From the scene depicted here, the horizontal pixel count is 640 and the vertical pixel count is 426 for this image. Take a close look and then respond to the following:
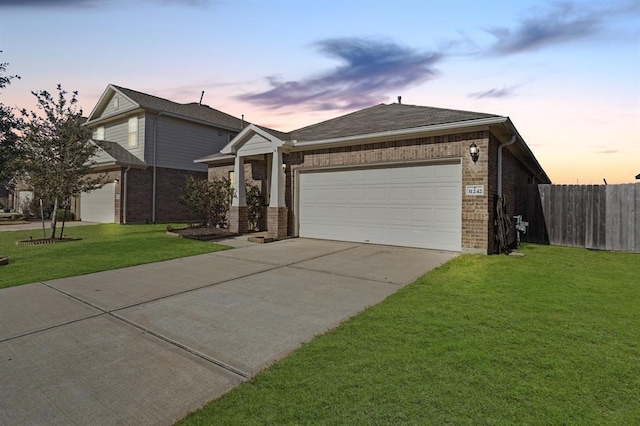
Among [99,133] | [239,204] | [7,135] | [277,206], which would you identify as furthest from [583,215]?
[99,133]

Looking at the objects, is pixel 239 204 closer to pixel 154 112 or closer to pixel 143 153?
pixel 143 153

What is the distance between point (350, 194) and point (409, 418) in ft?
28.7

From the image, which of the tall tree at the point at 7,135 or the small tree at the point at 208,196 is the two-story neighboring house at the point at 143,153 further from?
the tall tree at the point at 7,135

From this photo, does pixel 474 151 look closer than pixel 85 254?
Yes

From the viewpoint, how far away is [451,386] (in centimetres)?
253

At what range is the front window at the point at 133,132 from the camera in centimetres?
1958

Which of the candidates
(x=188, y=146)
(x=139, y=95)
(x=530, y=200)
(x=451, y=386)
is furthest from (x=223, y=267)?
(x=139, y=95)

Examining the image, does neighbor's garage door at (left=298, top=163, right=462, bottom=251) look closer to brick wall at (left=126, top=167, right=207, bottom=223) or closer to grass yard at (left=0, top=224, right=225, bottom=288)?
grass yard at (left=0, top=224, right=225, bottom=288)

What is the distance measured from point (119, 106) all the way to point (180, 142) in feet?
13.6

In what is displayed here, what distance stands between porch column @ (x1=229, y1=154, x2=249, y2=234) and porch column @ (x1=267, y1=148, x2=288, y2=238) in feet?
5.90

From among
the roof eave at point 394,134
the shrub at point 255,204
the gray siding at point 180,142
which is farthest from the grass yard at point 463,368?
the gray siding at point 180,142

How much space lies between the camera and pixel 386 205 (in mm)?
9922

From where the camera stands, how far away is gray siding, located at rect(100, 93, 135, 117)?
64.6 feet

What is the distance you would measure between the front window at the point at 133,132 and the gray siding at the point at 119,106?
0.75 m
